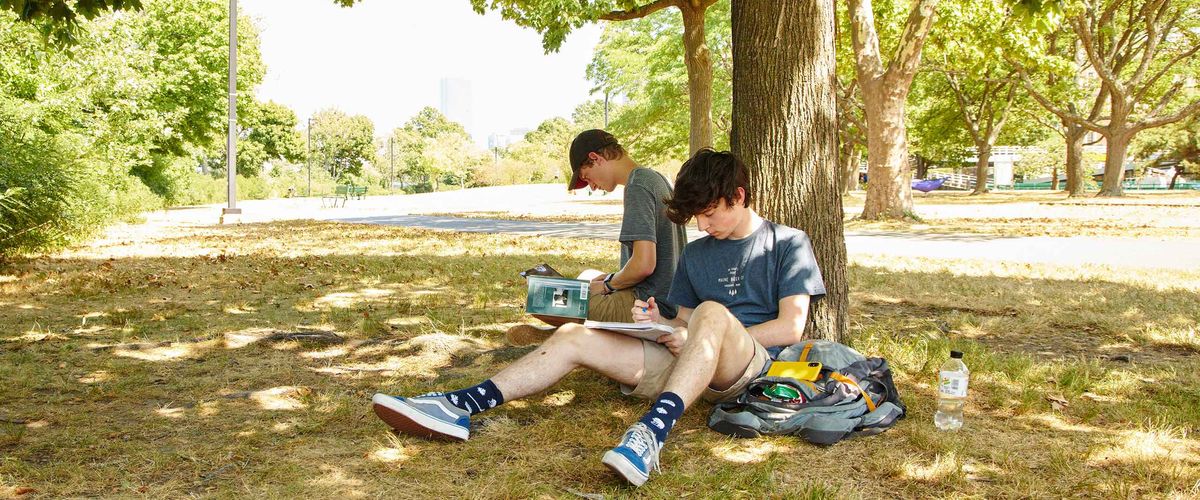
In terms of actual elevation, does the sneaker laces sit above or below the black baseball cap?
below

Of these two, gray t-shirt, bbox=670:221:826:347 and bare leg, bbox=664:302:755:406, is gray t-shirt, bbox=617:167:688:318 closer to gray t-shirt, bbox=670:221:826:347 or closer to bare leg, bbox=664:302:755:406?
gray t-shirt, bbox=670:221:826:347

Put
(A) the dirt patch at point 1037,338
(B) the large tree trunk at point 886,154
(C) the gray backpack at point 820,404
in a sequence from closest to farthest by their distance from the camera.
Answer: (C) the gray backpack at point 820,404, (A) the dirt patch at point 1037,338, (B) the large tree trunk at point 886,154

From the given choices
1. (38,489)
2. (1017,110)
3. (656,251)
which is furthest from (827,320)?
(1017,110)

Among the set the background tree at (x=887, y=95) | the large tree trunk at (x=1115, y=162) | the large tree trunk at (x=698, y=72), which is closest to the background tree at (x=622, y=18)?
the large tree trunk at (x=698, y=72)

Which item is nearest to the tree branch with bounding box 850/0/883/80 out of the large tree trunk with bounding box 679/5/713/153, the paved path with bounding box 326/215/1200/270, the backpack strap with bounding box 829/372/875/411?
the large tree trunk with bounding box 679/5/713/153

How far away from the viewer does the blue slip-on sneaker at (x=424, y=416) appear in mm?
3365

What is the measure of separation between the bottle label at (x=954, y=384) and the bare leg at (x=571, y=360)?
4.18ft

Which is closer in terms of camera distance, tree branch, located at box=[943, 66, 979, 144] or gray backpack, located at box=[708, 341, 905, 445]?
gray backpack, located at box=[708, 341, 905, 445]

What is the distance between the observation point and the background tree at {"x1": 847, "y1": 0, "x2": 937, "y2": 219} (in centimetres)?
1569

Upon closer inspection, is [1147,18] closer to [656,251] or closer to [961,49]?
[961,49]

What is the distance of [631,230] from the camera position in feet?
14.2

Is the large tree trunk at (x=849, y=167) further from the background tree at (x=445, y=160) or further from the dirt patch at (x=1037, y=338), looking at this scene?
the dirt patch at (x=1037, y=338)

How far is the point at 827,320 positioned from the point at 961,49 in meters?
15.2

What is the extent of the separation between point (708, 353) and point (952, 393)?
113 cm
